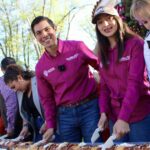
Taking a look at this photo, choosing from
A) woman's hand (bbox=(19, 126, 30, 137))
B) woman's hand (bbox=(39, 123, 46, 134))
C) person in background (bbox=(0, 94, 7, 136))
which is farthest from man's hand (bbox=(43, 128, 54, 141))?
person in background (bbox=(0, 94, 7, 136))

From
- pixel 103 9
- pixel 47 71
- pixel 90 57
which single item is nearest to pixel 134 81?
pixel 103 9

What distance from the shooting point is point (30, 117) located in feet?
14.7

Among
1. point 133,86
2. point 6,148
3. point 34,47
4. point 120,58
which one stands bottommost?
point 6,148

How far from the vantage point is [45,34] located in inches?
145

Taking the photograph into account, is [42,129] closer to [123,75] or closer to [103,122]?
[103,122]

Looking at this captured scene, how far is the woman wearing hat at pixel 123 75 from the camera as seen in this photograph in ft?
9.73

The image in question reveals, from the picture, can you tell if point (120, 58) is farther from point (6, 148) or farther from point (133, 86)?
point (6, 148)

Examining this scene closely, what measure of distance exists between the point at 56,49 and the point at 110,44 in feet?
2.27

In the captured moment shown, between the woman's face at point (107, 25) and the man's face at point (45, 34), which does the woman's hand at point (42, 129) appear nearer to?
the man's face at point (45, 34)

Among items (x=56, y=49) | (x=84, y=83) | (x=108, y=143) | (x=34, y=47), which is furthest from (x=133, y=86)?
(x=34, y=47)

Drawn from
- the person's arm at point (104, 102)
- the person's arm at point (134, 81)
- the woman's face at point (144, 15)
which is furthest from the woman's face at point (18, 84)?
the woman's face at point (144, 15)

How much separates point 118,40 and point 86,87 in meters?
0.71

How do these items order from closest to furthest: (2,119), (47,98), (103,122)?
(103,122)
(47,98)
(2,119)

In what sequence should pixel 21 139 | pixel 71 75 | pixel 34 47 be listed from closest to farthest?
pixel 71 75 → pixel 21 139 → pixel 34 47
